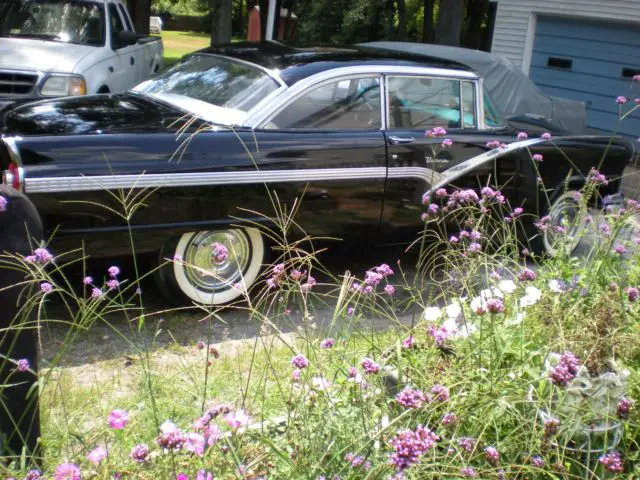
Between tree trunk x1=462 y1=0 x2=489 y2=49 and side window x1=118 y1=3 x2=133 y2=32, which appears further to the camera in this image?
tree trunk x1=462 y1=0 x2=489 y2=49

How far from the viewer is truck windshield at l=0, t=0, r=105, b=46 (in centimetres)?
846

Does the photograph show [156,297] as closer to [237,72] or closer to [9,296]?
[237,72]

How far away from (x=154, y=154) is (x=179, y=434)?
8.91ft

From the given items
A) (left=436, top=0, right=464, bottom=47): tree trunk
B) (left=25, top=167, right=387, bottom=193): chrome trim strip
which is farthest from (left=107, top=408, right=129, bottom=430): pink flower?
(left=436, top=0, right=464, bottom=47): tree trunk

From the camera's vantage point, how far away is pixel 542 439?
205 cm

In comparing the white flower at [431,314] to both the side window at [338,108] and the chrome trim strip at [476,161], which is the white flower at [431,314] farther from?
the chrome trim strip at [476,161]

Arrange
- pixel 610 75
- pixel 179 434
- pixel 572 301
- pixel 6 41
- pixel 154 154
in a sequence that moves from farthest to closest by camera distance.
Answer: pixel 610 75
pixel 6 41
pixel 154 154
pixel 572 301
pixel 179 434

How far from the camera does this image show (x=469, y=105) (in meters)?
5.77

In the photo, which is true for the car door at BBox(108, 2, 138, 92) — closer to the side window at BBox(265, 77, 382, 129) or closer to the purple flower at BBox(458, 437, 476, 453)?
the side window at BBox(265, 77, 382, 129)

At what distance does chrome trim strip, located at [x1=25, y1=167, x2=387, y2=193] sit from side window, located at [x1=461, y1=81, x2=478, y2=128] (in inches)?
43.6

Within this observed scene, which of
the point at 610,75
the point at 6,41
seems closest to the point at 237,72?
the point at 6,41

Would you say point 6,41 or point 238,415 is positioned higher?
point 6,41

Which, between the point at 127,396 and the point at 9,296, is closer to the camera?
the point at 9,296

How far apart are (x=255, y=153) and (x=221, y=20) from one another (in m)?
12.2
